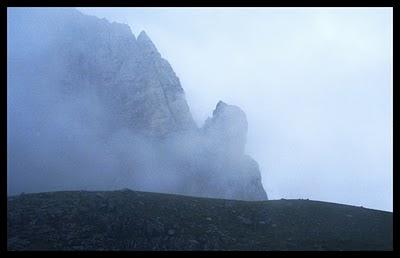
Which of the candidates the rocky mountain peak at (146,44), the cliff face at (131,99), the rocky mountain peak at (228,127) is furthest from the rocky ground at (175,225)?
the rocky mountain peak at (146,44)

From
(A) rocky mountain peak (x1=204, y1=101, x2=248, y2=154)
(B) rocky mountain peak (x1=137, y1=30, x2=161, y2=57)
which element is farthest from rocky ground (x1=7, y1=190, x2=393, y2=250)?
(B) rocky mountain peak (x1=137, y1=30, x2=161, y2=57)

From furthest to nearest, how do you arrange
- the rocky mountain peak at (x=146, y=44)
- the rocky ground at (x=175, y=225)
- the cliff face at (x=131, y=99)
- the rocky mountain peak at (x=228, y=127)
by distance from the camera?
the rocky mountain peak at (x=146, y=44), the rocky mountain peak at (x=228, y=127), the cliff face at (x=131, y=99), the rocky ground at (x=175, y=225)

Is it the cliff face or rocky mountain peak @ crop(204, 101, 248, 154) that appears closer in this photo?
the cliff face

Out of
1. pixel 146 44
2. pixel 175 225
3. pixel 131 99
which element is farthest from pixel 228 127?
pixel 175 225

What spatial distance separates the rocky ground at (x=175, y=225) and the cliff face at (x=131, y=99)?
223ft

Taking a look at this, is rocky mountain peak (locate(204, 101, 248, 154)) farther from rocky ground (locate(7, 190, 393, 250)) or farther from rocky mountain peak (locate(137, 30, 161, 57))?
rocky ground (locate(7, 190, 393, 250))

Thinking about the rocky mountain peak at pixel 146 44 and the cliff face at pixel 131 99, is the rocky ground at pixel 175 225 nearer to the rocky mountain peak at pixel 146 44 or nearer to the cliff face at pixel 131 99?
the cliff face at pixel 131 99

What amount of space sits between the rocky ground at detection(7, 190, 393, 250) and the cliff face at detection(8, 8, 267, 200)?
6808 centimetres

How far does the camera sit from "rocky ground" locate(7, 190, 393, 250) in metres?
23.9

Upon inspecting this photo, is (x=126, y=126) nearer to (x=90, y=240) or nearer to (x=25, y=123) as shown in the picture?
(x=25, y=123)

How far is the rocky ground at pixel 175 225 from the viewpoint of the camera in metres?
23.9

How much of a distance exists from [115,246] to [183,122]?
9277 cm
